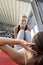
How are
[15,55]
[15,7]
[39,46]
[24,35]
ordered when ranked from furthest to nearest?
[15,7], [24,35], [15,55], [39,46]

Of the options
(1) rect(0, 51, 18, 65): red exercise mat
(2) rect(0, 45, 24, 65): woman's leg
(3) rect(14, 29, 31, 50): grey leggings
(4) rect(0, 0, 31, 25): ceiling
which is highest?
(4) rect(0, 0, 31, 25): ceiling

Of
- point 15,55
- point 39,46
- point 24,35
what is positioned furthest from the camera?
point 24,35

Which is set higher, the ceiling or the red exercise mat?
the ceiling

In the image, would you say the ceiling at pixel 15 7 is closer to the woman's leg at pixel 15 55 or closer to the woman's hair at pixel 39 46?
the woman's leg at pixel 15 55

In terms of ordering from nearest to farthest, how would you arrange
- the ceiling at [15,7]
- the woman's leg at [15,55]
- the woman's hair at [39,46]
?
the woman's hair at [39,46], the woman's leg at [15,55], the ceiling at [15,7]

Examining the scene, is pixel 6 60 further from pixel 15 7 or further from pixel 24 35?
pixel 15 7

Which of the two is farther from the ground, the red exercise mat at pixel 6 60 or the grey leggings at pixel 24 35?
the grey leggings at pixel 24 35

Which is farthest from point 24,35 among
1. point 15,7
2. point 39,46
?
point 15,7

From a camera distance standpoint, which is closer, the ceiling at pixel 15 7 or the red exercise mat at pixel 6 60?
the red exercise mat at pixel 6 60

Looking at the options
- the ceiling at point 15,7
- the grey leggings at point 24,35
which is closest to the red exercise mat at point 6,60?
the grey leggings at point 24,35

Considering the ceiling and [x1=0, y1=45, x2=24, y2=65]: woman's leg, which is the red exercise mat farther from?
the ceiling

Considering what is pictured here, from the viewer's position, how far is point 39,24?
4.22 meters

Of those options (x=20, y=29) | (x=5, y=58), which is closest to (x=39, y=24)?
(x=20, y=29)

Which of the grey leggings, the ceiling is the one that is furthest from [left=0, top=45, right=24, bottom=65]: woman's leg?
the ceiling
